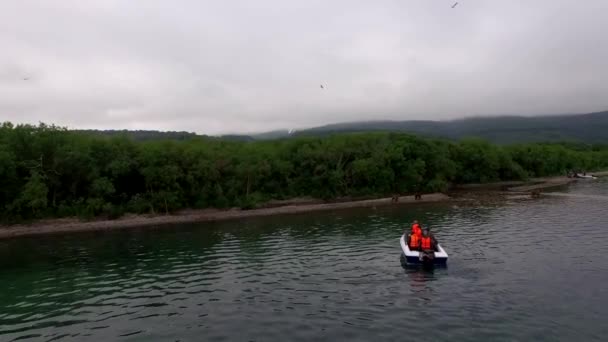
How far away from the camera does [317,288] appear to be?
2655 centimetres

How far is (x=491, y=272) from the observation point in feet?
93.0

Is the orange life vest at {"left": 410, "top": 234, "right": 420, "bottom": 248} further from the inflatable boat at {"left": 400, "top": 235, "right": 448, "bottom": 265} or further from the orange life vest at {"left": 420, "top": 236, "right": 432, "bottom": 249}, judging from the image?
the inflatable boat at {"left": 400, "top": 235, "right": 448, "bottom": 265}

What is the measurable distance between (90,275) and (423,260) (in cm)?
2435

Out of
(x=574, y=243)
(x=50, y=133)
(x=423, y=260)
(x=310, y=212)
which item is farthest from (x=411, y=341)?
(x=50, y=133)

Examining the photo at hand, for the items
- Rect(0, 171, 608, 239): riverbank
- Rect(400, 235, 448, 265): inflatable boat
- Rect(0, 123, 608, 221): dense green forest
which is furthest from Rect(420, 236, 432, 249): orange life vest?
Rect(0, 123, 608, 221): dense green forest

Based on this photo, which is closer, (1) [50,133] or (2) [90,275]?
(2) [90,275]

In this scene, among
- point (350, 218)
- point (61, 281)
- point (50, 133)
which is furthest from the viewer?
point (50, 133)

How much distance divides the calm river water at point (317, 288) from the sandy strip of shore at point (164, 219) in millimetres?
14550

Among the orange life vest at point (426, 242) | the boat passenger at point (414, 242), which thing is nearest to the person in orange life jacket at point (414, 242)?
the boat passenger at point (414, 242)

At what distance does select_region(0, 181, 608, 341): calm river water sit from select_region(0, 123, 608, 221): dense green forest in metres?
20.3

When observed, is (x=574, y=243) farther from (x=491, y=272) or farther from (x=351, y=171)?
(x=351, y=171)

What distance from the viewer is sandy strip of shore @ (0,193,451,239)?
6364 cm

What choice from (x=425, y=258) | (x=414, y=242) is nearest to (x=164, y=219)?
(x=414, y=242)

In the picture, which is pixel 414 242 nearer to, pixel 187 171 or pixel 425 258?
pixel 425 258
